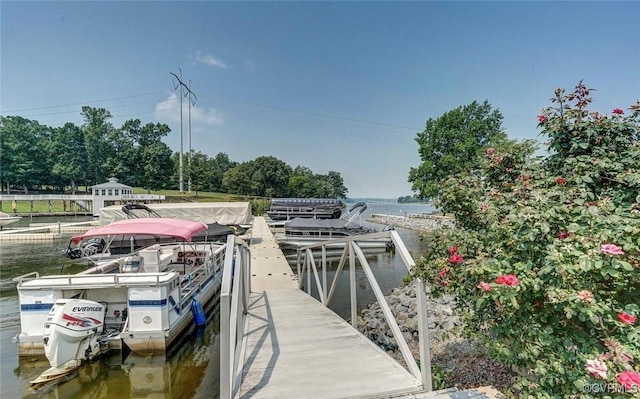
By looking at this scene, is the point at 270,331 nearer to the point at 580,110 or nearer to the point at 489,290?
the point at 489,290

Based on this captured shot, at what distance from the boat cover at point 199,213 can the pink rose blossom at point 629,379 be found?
56.4ft

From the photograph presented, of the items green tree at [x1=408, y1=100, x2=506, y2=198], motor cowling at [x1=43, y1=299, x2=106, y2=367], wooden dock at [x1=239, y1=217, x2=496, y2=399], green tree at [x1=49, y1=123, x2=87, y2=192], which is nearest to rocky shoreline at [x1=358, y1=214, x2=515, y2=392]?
wooden dock at [x1=239, y1=217, x2=496, y2=399]

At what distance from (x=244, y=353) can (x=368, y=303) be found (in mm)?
6553

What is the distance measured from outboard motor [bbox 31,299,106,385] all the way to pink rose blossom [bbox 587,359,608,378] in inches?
247

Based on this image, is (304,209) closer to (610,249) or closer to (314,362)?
(314,362)

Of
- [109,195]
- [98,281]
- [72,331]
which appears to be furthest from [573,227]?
[109,195]

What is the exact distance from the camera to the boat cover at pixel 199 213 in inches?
A: 622

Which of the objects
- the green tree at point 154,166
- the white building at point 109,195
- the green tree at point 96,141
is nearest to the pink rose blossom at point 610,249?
the white building at point 109,195

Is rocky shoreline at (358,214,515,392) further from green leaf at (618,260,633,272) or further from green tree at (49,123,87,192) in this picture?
green tree at (49,123,87,192)

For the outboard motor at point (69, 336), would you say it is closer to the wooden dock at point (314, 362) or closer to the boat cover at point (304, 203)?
the wooden dock at point (314, 362)

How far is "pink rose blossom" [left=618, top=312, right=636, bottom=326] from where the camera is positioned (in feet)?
4.94

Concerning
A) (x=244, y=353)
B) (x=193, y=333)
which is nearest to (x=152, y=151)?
(x=193, y=333)

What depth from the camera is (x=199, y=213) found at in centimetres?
1695

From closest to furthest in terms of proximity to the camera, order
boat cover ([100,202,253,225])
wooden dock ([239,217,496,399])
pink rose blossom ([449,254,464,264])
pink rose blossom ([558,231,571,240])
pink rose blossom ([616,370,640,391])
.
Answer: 1. pink rose blossom ([616,370,640,391])
2. pink rose blossom ([558,231,571,240])
3. pink rose blossom ([449,254,464,264])
4. wooden dock ([239,217,496,399])
5. boat cover ([100,202,253,225])
